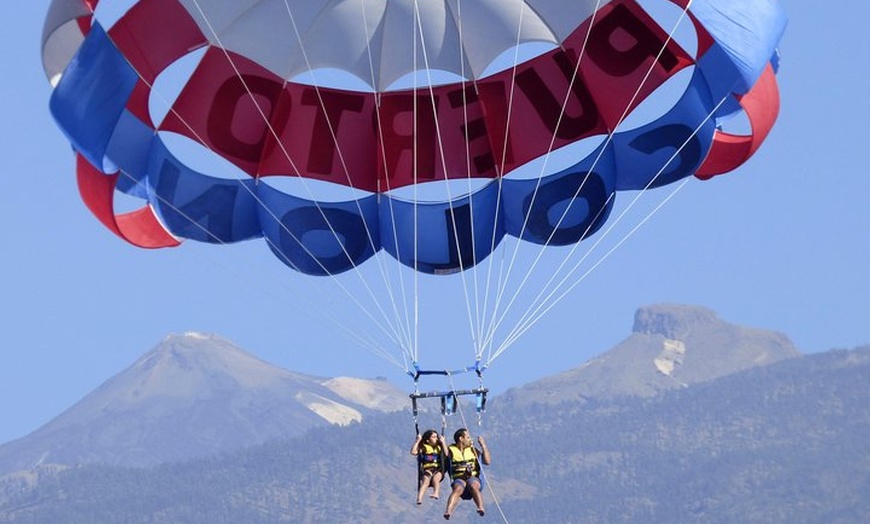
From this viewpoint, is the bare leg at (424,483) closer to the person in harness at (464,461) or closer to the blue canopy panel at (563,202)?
the person in harness at (464,461)

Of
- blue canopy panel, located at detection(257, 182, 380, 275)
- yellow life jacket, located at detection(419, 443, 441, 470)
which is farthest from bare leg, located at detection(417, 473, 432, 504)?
blue canopy panel, located at detection(257, 182, 380, 275)

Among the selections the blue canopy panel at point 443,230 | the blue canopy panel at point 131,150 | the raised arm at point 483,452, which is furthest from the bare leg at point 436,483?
the blue canopy panel at point 131,150

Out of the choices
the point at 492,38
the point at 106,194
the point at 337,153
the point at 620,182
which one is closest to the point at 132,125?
the point at 106,194

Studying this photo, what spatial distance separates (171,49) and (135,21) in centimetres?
62

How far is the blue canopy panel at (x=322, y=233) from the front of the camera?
29.7m

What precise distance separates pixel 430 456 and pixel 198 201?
19.5 feet

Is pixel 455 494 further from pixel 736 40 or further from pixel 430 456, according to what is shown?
pixel 736 40

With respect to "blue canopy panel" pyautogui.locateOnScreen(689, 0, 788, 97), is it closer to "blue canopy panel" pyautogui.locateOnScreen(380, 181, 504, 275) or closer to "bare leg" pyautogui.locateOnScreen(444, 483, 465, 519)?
"blue canopy panel" pyautogui.locateOnScreen(380, 181, 504, 275)

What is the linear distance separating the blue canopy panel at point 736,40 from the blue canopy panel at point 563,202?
86.5 inches

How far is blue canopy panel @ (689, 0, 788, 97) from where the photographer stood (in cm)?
2742

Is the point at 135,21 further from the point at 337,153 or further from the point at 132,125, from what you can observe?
the point at 337,153

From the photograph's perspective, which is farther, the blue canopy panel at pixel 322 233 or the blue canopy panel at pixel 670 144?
the blue canopy panel at pixel 322 233

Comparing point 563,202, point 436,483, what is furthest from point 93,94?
point 563,202

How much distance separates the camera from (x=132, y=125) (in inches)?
1133
